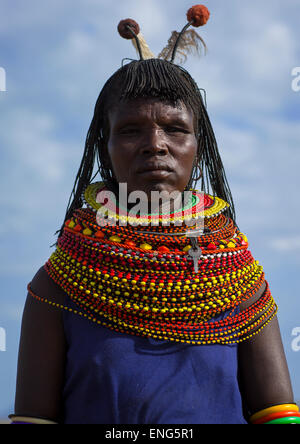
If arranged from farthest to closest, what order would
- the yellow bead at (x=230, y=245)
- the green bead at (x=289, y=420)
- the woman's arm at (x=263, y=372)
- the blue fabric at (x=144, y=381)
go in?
the yellow bead at (x=230, y=245) < the woman's arm at (x=263, y=372) < the green bead at (x=289, y=420) < the blue fabric at (x=144, y=381)

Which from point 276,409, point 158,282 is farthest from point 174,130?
point 276,409

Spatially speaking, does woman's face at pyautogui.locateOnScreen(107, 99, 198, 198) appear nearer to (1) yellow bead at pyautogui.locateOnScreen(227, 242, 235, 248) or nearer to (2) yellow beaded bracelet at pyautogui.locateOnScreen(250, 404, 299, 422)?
(1) yellow bead at pyautogui.locateOnScreen(227, 242, 235, 248)

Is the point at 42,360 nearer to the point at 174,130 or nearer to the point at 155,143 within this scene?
the point at 155,143

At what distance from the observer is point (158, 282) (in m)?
2.40

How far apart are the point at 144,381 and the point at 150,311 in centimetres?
30

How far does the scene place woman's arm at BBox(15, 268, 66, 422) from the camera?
242 cm

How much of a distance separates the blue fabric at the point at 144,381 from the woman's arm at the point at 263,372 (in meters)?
0.12

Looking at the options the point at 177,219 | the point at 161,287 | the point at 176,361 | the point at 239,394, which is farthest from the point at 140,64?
the point at 239,394

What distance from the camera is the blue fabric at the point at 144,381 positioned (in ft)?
7.43

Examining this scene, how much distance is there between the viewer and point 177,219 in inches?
101

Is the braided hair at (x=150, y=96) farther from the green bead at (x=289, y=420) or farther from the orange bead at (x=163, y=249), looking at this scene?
the green bead at (x=289, y=420)

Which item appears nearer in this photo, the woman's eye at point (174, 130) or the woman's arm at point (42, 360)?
the woman's arm at point (42, 360)

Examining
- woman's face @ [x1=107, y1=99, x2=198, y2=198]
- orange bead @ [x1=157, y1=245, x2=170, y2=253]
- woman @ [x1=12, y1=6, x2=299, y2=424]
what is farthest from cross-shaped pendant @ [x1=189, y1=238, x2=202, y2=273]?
woman's face @ [x1=107, y1=99, x2=198, y2=198]

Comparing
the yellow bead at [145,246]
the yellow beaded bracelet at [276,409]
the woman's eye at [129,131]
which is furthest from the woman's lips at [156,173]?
the yellow beaded bracelet at [276,409]
